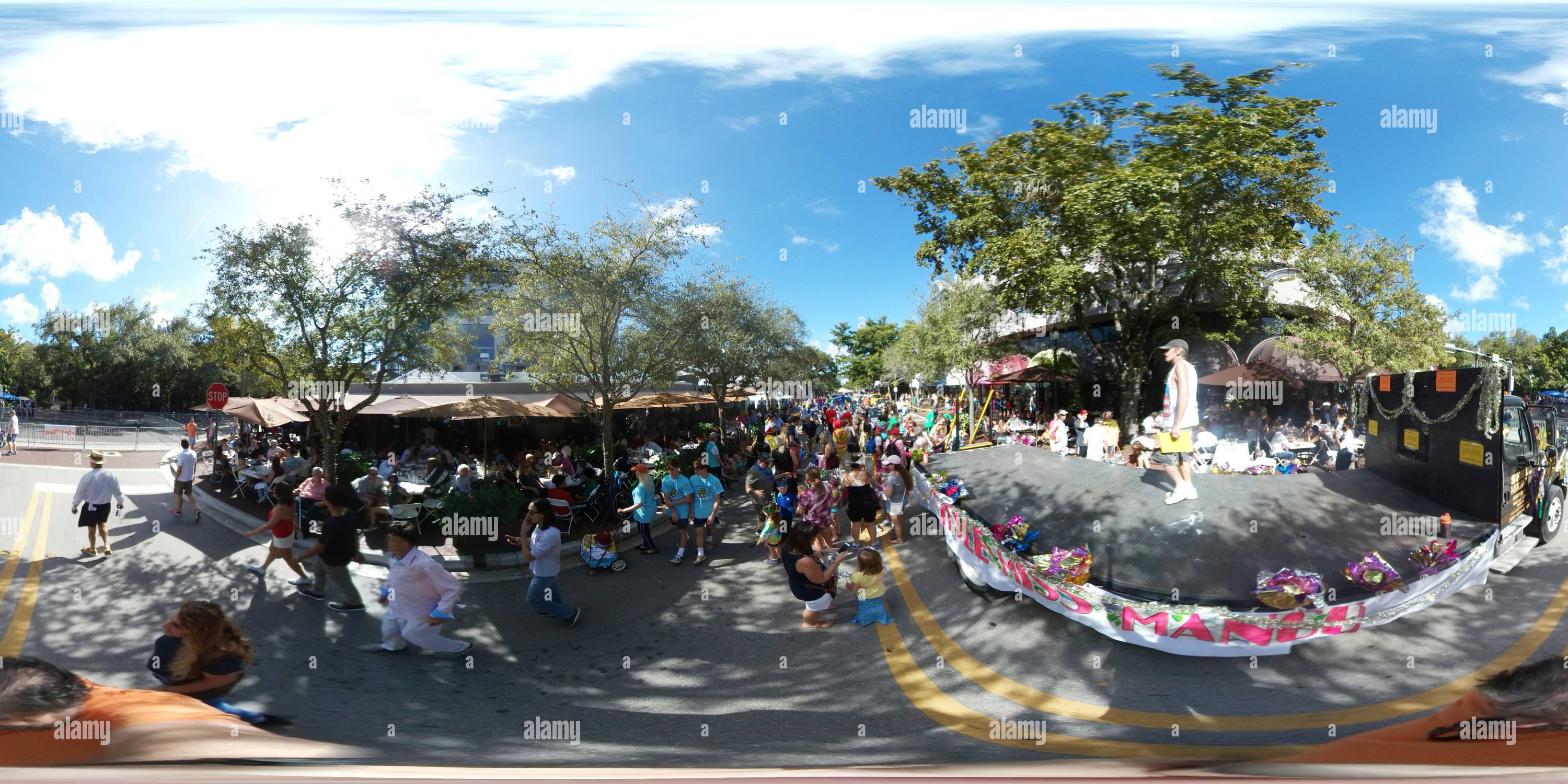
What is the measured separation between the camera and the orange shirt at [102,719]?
850mm

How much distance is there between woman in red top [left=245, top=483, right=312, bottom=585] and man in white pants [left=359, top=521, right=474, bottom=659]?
0.37 m

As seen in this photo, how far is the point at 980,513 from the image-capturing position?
3.44 meters

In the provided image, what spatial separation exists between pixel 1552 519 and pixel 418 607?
4.88 m

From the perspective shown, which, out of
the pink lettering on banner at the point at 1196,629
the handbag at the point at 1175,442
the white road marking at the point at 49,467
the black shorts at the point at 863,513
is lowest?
the black shorts at the point at 863,513

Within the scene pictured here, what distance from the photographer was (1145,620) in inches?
76.8

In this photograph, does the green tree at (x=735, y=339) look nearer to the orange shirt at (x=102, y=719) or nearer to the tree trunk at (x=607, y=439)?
the tree trunk at (x=607, y=439)

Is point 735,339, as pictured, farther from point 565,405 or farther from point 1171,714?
point 1171,714

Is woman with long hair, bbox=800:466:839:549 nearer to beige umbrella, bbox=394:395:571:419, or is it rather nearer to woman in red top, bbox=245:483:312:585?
beige umbrella, bbox=394:395:571:419

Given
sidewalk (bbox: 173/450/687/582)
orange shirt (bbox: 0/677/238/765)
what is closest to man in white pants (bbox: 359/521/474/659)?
sidewalk (bbox: 173/450/687/582)

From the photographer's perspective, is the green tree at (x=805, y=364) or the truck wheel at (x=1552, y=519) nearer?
the truck wheel at (x=1552, y=519)

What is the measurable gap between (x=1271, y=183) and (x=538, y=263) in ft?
12.2

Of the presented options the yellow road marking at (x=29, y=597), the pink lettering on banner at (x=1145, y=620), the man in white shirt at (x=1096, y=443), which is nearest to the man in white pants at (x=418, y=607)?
the yellow road marking at (x=29, y=597)

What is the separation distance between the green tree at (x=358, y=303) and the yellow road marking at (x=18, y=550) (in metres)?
0.85

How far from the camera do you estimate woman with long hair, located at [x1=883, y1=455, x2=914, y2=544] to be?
4.86 metres
